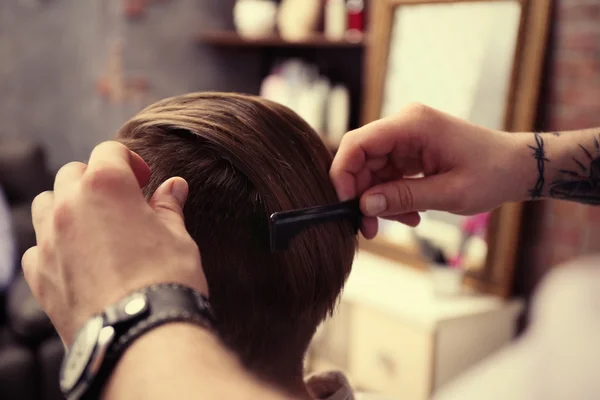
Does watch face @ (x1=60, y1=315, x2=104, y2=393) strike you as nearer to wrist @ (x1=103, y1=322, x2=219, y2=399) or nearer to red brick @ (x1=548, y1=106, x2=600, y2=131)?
wrist @ (x1=103, y1=322, x2=219, y2=399)

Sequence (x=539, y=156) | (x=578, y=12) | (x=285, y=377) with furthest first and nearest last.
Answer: (x=578, y=12), (x=539, y=156), (x=285, y=377)

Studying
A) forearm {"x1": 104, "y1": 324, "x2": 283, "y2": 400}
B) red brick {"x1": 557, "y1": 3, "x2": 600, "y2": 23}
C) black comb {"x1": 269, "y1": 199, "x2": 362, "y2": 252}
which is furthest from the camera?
red brick {"x1": 557, "y1": 3, "x2": 600, "y2": 23}

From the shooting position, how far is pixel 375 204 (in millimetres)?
948

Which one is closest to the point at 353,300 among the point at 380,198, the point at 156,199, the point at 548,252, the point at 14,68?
the point at 548,252

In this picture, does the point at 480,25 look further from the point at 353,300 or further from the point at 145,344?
the point at 145,344

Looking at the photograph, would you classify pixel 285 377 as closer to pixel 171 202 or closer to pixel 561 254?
pixel 171 202

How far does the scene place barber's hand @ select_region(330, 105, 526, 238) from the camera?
98 cm

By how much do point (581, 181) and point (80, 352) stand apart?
1051 millimetres

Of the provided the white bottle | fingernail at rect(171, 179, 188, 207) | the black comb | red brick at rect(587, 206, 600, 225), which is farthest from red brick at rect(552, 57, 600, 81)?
fingernail at rect(171, 179, 188, 207)

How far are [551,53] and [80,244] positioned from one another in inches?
76.9

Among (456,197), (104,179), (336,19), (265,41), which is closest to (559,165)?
(456,197)

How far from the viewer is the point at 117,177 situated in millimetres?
577

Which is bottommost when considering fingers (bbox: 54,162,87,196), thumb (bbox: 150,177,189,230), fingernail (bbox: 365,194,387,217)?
fingernail (bbox: 365,194,387,217)

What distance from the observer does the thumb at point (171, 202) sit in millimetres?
618
